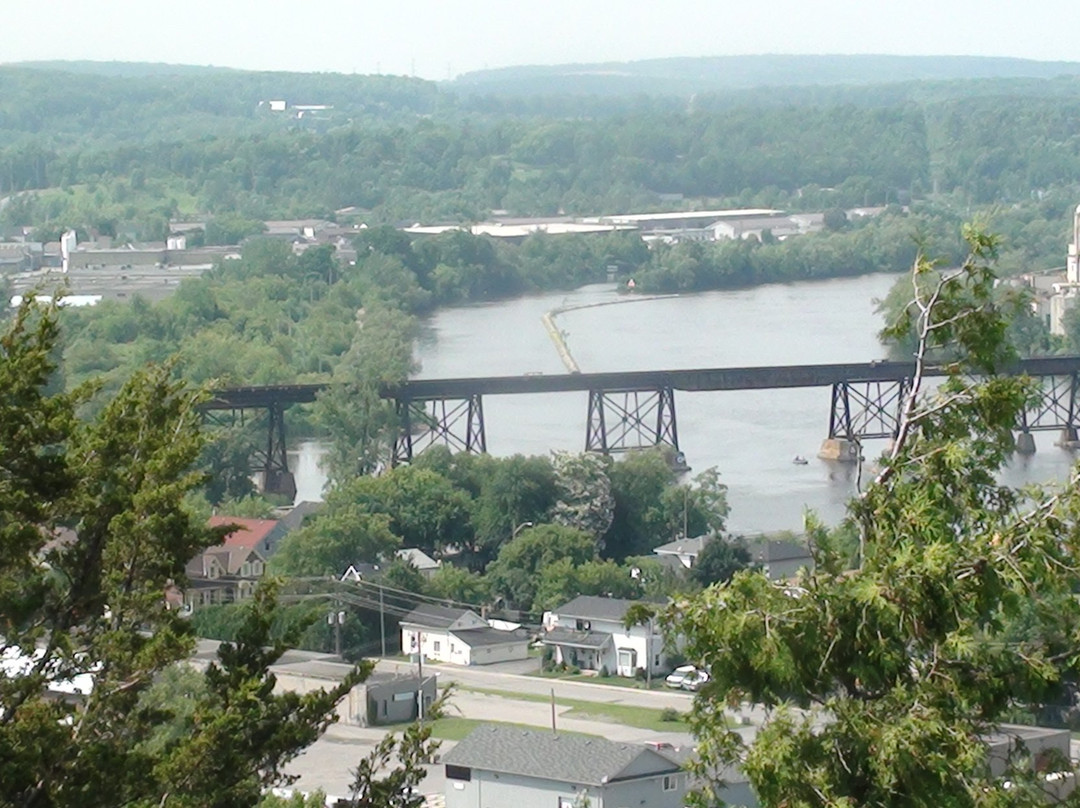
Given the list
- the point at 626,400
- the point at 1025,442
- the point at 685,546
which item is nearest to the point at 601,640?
the point at 685,546

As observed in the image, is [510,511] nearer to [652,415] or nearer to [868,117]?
[652,415]

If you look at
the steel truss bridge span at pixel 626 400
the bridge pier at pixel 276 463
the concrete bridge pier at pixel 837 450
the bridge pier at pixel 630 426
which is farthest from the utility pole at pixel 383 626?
the concrete bridge pier at pixel 837 450

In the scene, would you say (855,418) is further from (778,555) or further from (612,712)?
(612,712)

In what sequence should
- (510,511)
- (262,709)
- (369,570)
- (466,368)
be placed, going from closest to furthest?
(262,709)
(369,570)
(510,511)
(466,368)

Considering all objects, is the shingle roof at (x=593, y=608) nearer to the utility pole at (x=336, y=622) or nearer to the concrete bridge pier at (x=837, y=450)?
the utility pole at (x=336, y=622)

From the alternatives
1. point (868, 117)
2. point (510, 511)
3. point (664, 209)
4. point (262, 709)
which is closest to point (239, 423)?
point (510, 511)

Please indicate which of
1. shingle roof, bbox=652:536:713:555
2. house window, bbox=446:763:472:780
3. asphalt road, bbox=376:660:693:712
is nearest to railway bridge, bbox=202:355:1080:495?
shingle roof, bbox=652:536:713:555

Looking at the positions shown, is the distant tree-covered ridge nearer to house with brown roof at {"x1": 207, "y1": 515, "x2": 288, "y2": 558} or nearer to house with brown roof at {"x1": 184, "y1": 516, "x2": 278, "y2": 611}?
house with brown roof at {"x1": 207, "y1": 515, "x2": 288, "y2": 558}
